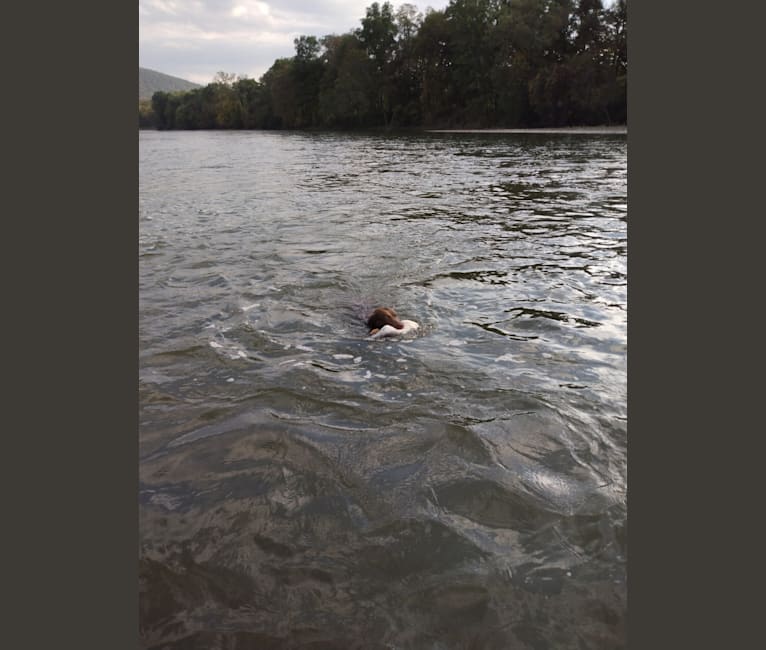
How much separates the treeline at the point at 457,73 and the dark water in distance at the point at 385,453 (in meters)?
32.2

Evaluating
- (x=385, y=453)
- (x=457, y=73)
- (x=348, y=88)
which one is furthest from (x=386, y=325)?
(x=348, y=88)

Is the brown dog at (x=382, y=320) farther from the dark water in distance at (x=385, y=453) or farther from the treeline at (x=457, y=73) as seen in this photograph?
the treeline at (x=457, y=73)

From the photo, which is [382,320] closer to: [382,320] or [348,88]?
[382,320]

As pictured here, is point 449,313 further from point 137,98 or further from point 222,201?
point 222,201

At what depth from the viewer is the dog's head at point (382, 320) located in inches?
230

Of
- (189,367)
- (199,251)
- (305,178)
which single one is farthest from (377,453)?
(305,178)

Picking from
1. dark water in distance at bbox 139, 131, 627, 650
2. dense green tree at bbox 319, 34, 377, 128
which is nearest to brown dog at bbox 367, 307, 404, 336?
dark water in distance at bbox 139, 131, 627, 650

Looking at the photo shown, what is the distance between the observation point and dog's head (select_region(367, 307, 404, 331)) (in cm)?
583

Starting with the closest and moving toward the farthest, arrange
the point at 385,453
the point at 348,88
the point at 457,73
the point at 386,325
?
the point at 385,453
the point at 386,325
the point at 457,73
the point at 348,88

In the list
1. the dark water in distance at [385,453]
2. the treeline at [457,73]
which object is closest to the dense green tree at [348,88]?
the treeline at [457,73]

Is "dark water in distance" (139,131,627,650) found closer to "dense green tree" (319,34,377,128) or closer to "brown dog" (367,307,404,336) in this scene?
"brown dog" (367,307,404,336)

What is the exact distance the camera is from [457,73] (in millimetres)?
74938

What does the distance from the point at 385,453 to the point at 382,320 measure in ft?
7.73

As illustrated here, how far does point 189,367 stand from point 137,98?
4506 millimetres
